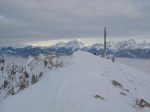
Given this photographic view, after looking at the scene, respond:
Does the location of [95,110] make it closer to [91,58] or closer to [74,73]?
[74,73]

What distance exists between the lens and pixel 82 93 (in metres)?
20.2

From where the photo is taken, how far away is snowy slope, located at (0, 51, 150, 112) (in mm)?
19297

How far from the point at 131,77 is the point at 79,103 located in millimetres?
7206

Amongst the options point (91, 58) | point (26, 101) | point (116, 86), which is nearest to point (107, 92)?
point (116, 86)

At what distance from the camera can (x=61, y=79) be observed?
867 inches

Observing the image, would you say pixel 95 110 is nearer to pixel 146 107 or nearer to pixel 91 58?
pixel 146 107

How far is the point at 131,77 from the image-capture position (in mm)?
25375

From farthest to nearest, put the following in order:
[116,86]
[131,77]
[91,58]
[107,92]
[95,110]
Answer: [91,58], [131,77], [116,86], [107,92], [95,110]

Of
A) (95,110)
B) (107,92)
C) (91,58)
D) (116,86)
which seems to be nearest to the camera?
(95,110)

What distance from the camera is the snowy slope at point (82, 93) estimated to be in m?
19.3

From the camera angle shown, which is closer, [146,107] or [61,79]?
[146,107]

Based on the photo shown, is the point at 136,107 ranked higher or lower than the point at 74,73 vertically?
lower

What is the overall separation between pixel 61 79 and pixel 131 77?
19.2 feet

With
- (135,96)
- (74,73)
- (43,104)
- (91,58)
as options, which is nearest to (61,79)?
(74,73)
